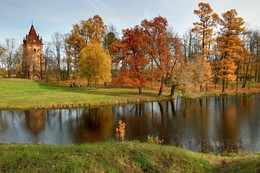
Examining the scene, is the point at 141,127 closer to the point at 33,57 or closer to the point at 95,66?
the point at 95,66

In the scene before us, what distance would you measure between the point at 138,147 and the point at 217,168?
3.21 meters

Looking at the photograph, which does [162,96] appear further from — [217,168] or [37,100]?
[217,168]

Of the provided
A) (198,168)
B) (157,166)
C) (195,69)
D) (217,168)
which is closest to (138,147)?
(157,166)

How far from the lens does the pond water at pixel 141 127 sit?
15372mm

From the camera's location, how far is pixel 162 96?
38656 mm

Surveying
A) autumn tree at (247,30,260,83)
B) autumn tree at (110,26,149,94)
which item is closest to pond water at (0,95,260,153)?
autumn tree at (110,26,149,94)

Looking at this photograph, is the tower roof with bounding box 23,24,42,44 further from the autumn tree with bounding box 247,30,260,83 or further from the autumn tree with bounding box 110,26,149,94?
the autumn tree with bounding box 247,30,260,83

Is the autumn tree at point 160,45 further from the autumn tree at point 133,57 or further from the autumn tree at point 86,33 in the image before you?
the autumn tree at point 86,33

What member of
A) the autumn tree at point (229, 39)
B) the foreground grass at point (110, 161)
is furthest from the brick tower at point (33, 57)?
the foreground grass at point (110, 161)

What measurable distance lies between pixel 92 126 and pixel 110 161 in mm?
13061

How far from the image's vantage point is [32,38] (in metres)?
71.9

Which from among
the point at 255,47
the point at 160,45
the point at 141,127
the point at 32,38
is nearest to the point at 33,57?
the point at 32,38

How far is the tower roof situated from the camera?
70875 mm

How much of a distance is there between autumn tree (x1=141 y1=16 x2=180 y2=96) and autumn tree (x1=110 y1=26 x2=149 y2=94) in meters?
1.10
